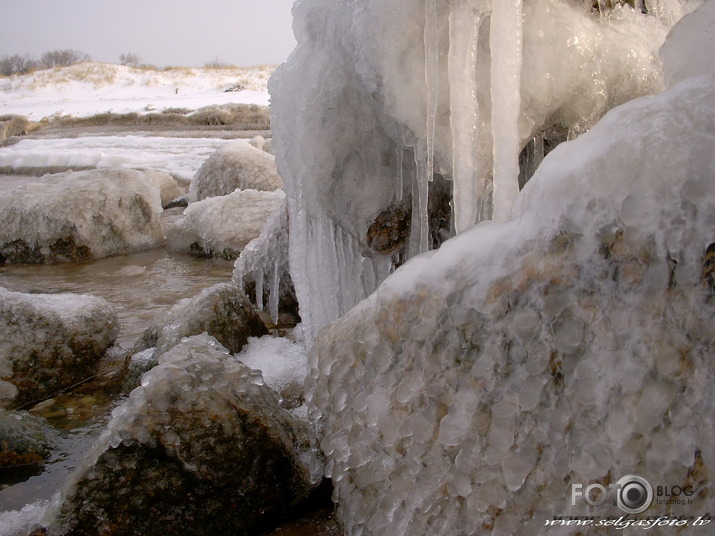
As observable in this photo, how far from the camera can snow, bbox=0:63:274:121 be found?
889 inches

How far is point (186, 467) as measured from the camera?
5.08ft

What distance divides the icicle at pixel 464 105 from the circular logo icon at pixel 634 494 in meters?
1.03

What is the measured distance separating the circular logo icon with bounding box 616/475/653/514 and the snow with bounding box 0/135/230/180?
8.04 meters

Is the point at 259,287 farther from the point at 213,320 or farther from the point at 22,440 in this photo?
the point at 22,440

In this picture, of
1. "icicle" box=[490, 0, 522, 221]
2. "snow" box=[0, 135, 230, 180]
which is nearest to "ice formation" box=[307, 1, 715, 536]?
"icicle" box=[490, 0, 522, 221]

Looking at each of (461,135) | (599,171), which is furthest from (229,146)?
(599,171)

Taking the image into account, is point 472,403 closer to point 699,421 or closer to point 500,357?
point 500,357

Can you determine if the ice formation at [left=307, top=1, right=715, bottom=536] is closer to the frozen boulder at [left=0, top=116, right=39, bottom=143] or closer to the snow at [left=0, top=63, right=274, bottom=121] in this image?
the frozen boulder at [left=0, top=116, right=39, bottom=143]

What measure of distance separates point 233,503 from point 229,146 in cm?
549

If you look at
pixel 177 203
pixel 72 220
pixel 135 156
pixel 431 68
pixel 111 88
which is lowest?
pixel 177 203

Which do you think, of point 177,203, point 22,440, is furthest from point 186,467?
point 177,203

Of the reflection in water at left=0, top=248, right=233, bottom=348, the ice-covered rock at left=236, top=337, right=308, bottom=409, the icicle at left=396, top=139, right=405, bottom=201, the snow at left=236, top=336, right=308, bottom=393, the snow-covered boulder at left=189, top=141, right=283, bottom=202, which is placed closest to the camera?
the icicle at left=396, top=139, right=405, bottom=201

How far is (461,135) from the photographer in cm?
192

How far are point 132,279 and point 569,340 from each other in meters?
3.89
